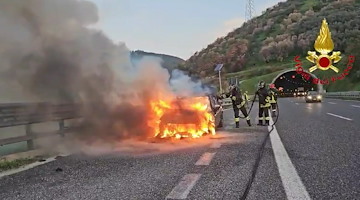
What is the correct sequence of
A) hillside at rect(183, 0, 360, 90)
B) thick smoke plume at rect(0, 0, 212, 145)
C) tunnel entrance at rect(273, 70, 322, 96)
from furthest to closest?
hillside at rect(183, 0, 360, 90)
tunnel entrance at rect(273, 70, 322, 96)
thick smoke plume at rect(0, 0, 212, 145)

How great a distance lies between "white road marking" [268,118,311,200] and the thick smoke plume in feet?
14.9

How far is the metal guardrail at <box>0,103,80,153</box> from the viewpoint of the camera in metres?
9.38

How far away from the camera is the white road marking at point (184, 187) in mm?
5060

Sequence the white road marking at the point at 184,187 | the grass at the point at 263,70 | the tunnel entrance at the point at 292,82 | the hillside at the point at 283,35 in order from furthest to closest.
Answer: the grass at the point at 263,70 < the hillside at the point at 283,35 < the tunnel entrance at the point at 292,82 < the white road marking at the point at 184,187

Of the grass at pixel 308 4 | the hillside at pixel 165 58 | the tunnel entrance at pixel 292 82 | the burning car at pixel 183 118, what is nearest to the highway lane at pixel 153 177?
the burning car at pixel 183 118

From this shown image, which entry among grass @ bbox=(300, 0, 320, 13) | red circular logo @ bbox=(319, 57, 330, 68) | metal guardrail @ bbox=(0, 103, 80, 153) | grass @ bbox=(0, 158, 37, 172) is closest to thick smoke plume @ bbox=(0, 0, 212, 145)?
metal guardrail @ bbox=(0, 103, 80, 153)

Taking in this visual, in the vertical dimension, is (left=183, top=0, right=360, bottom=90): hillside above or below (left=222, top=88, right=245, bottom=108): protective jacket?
above

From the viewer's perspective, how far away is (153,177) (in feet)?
20.6

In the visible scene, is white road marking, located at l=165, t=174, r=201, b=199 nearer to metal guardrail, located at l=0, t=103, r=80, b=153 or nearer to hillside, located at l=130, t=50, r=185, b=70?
metal guardrail, located at l=0, t=103, r=80, b=153

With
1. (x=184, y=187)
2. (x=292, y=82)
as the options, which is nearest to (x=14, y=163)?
(x=184, y=187)

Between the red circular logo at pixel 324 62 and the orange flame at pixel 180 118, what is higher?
the red circular logo at pixel 324 62

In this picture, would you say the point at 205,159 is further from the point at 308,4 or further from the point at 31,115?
the point at 308,4

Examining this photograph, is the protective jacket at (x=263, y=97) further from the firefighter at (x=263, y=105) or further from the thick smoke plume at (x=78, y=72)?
the thick smoke plume at (x=78, y=72)

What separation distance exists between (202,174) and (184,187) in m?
0.94
